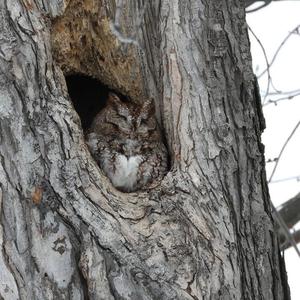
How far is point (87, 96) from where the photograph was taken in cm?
383

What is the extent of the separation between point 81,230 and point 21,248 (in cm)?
21

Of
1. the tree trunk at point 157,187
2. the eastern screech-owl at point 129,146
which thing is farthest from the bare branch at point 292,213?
the tree trunk at point 157,187

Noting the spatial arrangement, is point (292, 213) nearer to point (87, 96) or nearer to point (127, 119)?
point (127, 119)

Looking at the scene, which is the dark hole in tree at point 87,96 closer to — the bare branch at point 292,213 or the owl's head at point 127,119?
the owl's head at point 127,119

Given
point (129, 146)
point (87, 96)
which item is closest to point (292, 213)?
point (129, 146)

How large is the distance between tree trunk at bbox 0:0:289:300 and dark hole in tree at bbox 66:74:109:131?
64 centimetres

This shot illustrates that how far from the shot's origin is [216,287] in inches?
97.6

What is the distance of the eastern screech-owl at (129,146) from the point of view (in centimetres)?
311

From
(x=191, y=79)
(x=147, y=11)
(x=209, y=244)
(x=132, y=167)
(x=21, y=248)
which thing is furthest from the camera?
(x=132, y=167)

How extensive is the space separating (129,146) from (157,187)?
664 mm

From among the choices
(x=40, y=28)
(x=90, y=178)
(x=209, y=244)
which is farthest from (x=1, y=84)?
(x=209, y=244)

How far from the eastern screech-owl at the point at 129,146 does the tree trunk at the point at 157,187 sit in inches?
9.5

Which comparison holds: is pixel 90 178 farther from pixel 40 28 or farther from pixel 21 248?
pixel 40 28

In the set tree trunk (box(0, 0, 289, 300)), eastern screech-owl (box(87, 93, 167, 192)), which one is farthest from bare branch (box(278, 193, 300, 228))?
tree trunk (box(0, 0, 289, 300))
